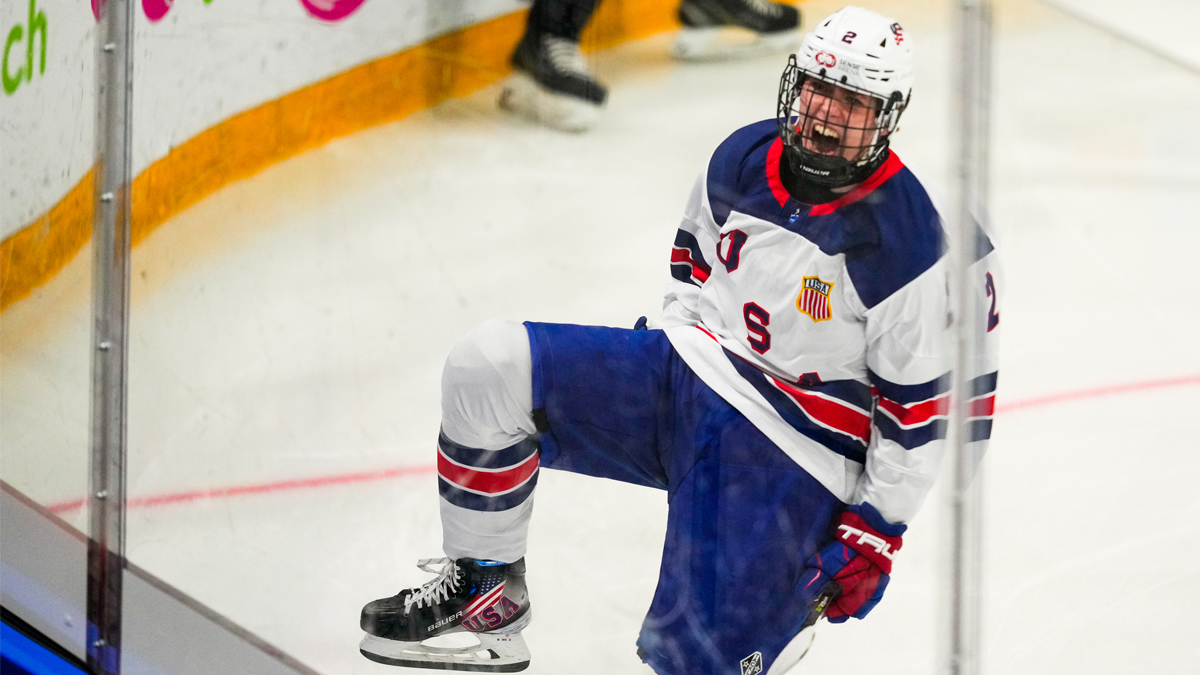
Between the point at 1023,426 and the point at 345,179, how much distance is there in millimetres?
812

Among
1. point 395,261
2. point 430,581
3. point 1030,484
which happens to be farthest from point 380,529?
point 1030,484

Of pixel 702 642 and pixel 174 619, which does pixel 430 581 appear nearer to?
pixel 702 642

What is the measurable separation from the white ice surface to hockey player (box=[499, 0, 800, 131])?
0.06ft

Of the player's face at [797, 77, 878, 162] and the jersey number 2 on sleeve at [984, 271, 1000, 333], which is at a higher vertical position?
the player's face at [797, 77, 878, 162]

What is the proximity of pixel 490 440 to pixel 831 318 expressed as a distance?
388mm

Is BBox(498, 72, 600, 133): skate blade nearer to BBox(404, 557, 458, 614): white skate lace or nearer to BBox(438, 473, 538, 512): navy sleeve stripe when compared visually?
BBox(438, 473, 538, 512): navy sleeve stripe

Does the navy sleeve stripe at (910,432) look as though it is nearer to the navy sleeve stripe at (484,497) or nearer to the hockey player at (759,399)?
the hockey player at (759,399)

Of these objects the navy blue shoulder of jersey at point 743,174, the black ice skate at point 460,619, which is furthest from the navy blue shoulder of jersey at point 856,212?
the black ice skate at point 460,619

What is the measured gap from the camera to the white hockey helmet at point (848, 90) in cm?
104

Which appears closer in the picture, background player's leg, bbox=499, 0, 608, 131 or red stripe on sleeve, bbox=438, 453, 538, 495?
background player's leg, bbox=499, 0, 608, 131

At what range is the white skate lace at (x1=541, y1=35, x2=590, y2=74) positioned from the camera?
1176 millimetres

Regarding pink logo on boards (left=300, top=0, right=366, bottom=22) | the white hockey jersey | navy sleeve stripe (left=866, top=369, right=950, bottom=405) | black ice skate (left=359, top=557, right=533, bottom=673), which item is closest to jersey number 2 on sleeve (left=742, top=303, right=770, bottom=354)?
the white hockey jersey

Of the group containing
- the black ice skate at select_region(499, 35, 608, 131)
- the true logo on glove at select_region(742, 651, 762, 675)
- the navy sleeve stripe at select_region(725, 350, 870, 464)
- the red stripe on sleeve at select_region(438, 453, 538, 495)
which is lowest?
the true logo on glove at select_region(742, 651, 762, 675)

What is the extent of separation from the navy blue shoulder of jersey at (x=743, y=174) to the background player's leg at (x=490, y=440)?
0.84 ft
